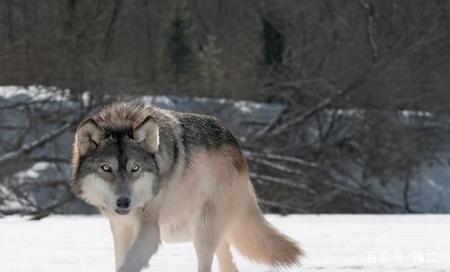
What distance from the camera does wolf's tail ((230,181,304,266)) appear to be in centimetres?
536

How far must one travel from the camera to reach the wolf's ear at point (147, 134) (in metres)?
4.47

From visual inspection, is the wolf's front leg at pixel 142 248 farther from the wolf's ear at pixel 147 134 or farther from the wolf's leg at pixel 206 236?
the wolf's leg at pixel 206 236

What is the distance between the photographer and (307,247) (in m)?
6.92

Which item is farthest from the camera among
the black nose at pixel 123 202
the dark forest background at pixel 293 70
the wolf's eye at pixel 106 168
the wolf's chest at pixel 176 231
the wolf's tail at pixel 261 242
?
the dark forest background at pixel 293 70

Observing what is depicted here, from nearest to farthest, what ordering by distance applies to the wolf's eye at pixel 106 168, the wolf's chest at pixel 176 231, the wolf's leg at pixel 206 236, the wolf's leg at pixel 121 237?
the wolf's eye at pixel 106 168 → the wolf's leg at pixel 121 237 → the wolf's chest at pixel 176 231 → the wolf's leg at pixel 206 236

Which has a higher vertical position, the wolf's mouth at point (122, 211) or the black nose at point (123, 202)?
the black nose at point (123, 202)

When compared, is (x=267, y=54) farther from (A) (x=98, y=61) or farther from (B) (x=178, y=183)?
(B) (x=178, y=183)

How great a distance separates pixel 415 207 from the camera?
19.4 m

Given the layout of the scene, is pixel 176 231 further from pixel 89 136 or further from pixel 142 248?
pixel 89 136

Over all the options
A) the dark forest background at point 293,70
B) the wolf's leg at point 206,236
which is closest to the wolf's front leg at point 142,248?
the wolf's leg at point 206,236

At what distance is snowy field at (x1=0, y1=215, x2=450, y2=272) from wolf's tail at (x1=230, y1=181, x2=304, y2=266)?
10cm

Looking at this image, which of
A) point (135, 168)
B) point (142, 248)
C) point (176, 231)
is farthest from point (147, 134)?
Result: point (176, 231)

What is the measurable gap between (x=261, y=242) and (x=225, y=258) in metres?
0.25

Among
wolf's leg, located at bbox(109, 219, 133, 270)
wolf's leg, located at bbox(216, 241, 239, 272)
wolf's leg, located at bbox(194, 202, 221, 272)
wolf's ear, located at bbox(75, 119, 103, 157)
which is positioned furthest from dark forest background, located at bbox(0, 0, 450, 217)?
wolf's ear, located at bbox(75, 119, 103, 157)
